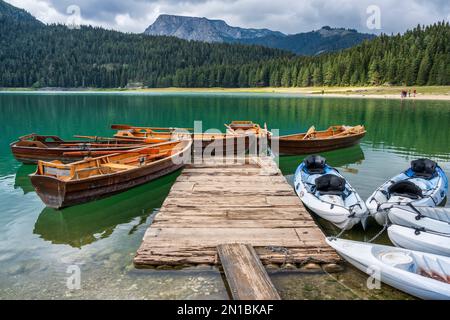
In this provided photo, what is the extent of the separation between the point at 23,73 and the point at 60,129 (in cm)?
19236

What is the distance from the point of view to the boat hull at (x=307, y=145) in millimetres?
19125

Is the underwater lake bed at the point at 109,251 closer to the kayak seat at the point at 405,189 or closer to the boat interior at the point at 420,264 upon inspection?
the boat interior at the point at 420,264

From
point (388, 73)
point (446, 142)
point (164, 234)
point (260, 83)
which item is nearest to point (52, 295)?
point (164, 234)

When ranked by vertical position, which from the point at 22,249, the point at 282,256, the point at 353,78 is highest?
the point at 353,78

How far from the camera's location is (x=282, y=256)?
23.7 ft

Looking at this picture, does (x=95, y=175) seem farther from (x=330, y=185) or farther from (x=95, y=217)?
(x=330, y=185)

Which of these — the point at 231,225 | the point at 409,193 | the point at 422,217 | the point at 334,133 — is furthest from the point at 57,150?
the point at 334,133

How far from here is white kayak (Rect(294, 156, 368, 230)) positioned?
354 inches

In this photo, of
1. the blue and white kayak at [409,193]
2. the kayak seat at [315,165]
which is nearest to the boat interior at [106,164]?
the kayak seat at [315,165]

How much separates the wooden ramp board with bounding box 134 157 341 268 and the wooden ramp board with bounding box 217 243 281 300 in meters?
0.31

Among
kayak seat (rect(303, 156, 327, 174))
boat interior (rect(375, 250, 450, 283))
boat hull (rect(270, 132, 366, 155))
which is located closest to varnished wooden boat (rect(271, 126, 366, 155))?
boat hull (rect(270, 132, 366, 155))

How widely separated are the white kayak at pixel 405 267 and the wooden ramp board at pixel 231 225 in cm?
45

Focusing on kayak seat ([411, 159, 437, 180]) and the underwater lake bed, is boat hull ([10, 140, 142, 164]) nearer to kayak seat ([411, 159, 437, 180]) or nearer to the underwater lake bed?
the underwater lake bed
